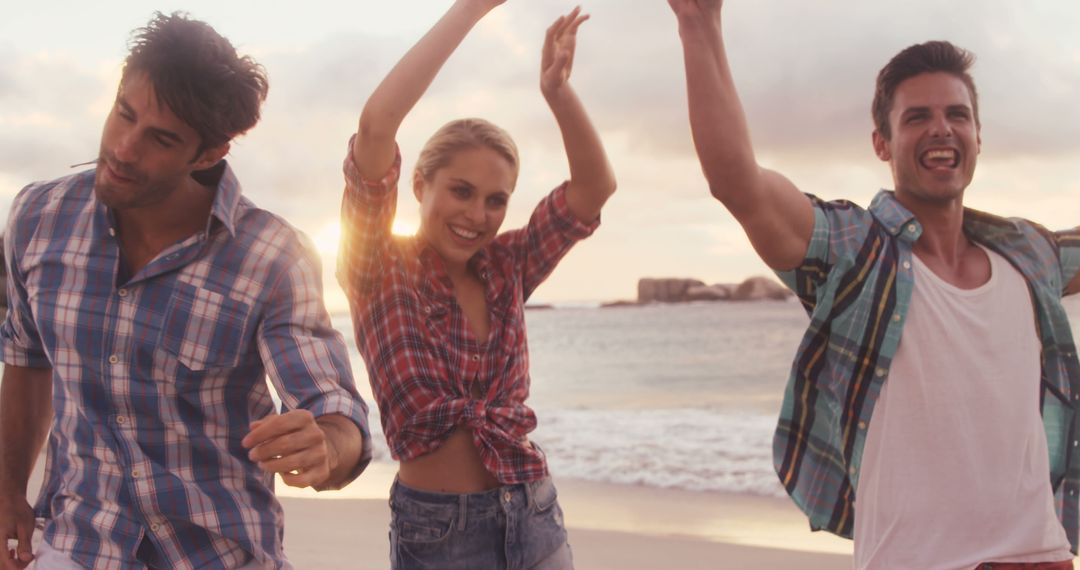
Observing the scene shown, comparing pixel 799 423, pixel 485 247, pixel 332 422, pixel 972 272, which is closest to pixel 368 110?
pixel 485 247

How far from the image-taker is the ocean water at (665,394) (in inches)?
369

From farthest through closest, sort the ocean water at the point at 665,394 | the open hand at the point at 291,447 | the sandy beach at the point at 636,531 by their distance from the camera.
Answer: the ocean water at the point at 665,394 < the sandy beach at the point at 636,531 < the open hand at the point at 291,447

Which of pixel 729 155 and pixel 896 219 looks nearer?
pixel 729 155

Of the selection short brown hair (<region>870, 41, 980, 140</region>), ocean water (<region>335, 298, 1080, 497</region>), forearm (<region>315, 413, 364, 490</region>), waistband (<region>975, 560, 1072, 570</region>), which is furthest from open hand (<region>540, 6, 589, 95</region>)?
ocean water (<region>335, 298, 1080, 497</region>)

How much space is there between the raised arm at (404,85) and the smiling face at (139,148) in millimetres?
643

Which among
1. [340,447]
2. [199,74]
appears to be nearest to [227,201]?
[199,74]

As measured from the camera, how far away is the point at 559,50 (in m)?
3.05

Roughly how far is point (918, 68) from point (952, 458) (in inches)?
38.7

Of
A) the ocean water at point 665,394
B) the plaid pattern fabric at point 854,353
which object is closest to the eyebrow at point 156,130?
the plaid pattern fabric at point 854,353

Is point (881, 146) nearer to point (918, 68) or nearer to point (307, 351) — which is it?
point (918, 68)

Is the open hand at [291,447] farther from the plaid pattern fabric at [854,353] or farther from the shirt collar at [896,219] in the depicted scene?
the shirt collar at [896,219]

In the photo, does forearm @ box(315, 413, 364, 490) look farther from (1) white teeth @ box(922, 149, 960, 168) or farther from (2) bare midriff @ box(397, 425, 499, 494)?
(1) white teeth @ box(922, 149, 960, 168)

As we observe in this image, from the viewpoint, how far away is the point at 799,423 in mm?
2586

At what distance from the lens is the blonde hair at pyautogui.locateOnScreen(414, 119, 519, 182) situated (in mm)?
2988
